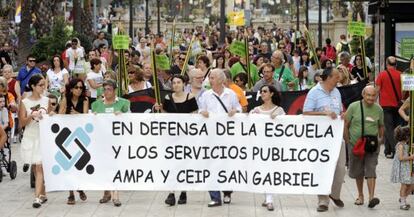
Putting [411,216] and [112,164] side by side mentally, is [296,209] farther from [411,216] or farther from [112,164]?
[112,164]

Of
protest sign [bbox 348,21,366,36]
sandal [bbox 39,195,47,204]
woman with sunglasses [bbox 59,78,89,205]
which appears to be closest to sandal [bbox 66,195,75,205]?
woman with sunglasses [bbox 59,78,89,205]

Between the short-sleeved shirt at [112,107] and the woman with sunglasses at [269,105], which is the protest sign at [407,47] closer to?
the woman with sunglasses at [269,105]

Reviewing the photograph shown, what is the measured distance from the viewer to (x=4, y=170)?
17.6m

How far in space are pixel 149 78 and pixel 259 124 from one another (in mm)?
5656

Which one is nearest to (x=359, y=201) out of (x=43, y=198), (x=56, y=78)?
(x=43, y=198)

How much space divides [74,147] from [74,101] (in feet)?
2.26

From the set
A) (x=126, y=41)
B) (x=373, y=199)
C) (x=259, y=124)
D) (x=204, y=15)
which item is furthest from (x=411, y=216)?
(x=204, y=15)

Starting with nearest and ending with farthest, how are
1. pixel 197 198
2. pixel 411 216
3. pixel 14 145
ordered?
1. pixel 411 216
2. pixel 197 198
3. pixel 14 145

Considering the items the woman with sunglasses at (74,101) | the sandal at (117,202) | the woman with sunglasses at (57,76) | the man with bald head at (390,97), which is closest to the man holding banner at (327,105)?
the sandal at (117,202)

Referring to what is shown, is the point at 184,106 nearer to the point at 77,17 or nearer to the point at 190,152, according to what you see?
the point at 190,152

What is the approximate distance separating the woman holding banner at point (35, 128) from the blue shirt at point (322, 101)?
319cm

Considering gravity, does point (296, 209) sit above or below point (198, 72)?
below

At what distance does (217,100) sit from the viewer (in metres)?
13.7

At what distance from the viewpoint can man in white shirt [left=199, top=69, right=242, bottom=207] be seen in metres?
13.7
